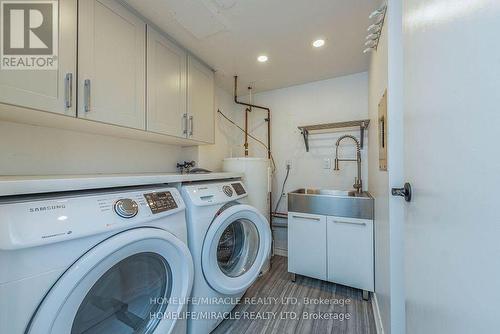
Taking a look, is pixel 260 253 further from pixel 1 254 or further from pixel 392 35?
pixel 392 35

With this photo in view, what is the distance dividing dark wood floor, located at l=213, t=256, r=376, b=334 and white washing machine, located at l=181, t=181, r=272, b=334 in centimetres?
17

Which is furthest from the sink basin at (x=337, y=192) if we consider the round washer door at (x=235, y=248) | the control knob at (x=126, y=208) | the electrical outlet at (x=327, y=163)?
the control knob at (x=126, y=208)

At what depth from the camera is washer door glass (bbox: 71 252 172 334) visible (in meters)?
0.78

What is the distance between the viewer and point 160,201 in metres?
0.95

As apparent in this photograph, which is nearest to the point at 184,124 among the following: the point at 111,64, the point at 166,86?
the point at 166,86

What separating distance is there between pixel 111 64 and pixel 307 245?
199 centimetres

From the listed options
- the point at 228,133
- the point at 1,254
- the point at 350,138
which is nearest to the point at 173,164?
the point at 228,133

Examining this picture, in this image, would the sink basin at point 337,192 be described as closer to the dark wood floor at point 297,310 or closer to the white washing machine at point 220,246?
the dark wood floor at point 297,310

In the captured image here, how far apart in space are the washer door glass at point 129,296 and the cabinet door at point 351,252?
1.36 meters

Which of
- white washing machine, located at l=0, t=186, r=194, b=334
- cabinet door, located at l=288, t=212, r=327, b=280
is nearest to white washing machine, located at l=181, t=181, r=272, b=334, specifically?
white washing machine, located at l=0, t=186, r=194, b=334

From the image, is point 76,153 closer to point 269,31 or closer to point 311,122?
point 269,31

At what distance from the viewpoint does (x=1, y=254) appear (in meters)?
0.51

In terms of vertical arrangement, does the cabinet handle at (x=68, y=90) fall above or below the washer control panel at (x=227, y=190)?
above

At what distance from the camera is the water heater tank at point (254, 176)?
1954mm
